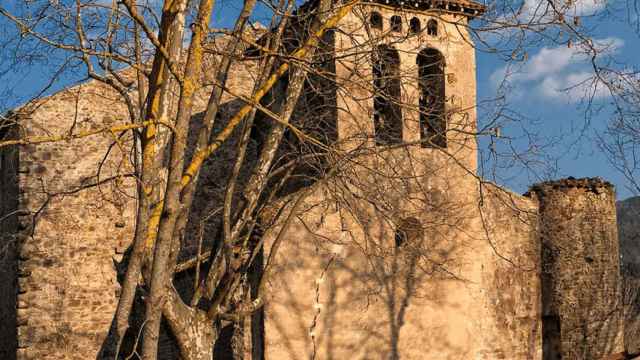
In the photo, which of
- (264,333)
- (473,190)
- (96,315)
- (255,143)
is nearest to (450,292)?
(473,190)

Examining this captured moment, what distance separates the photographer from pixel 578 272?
14727 mm

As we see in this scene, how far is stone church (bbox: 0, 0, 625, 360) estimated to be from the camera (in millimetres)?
10914

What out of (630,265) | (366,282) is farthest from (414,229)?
(630,265)

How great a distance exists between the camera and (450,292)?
12133mm

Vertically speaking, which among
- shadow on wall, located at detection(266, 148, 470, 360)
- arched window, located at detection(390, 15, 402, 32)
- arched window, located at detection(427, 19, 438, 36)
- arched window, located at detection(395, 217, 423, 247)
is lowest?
shadow on wall, located at detection(266, 148, 470, 360)

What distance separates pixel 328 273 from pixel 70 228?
5009mm

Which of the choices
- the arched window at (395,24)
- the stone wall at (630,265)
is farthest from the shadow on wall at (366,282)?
the stone wall at (630,265)

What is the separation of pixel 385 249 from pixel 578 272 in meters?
5.10

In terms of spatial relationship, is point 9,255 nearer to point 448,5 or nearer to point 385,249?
point 385,249

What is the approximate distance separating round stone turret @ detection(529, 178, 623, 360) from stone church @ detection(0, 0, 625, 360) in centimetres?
3

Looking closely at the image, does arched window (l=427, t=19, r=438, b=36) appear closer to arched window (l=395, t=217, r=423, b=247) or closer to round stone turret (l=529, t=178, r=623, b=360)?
arched window (l=395, t=217, r=423, b=247)

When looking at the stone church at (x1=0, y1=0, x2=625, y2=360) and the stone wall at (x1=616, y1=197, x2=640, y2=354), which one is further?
the stone wall at (x1=616, y1=197, x2=640, y2=354)

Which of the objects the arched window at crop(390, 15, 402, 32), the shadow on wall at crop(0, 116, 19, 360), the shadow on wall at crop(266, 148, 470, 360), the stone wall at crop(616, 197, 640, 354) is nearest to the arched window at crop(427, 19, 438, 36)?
the arched window at crop(390, 15, 402, 32)

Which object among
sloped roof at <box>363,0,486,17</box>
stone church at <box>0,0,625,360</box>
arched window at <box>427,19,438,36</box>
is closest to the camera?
stone church at <box>0,0,625,360</box>
